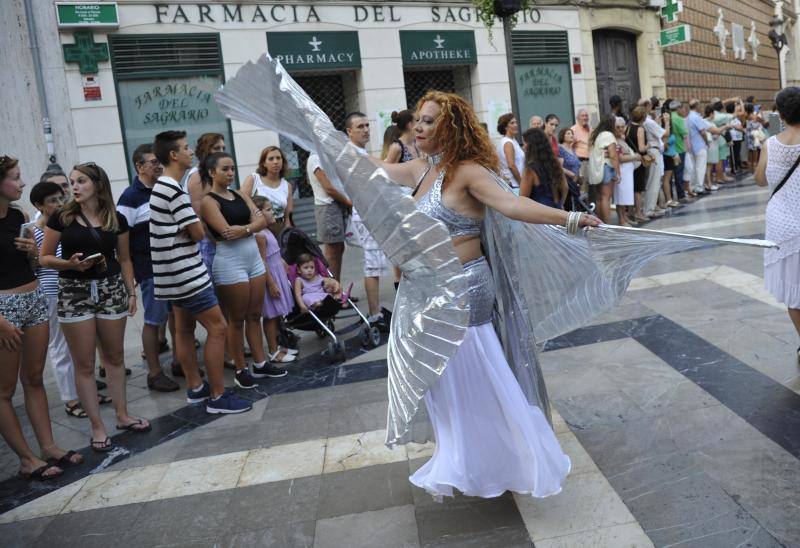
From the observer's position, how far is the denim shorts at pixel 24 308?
4176 mm

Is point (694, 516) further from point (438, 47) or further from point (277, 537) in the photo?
point (438, 47)

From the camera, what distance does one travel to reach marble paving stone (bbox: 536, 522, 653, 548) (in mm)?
2934

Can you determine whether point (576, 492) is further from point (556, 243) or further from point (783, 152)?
point (783, 152)

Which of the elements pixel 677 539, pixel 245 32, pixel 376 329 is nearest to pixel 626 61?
pixel 245 32

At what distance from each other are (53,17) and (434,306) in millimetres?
11015

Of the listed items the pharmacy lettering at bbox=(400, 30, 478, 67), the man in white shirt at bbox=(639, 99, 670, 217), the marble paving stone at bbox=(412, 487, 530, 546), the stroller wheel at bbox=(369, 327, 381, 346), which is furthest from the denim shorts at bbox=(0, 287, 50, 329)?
the pharmacy lettering at bbox=(400, 30, 478, 67)

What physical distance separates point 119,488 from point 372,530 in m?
1.64

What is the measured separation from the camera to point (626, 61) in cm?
1958

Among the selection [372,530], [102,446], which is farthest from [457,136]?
[102,446]

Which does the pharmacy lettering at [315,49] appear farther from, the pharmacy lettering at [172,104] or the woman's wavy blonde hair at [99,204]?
the woman's wavy blonde hair at [99,204]

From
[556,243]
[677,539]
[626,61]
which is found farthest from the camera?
[626,61]

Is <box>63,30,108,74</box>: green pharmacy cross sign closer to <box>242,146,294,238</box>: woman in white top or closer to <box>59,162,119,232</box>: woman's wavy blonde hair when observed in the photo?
<box>242,146,294,238</box>: woman in white top

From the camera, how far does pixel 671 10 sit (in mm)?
19438

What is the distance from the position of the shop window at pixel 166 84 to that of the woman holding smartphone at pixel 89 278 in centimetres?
821
